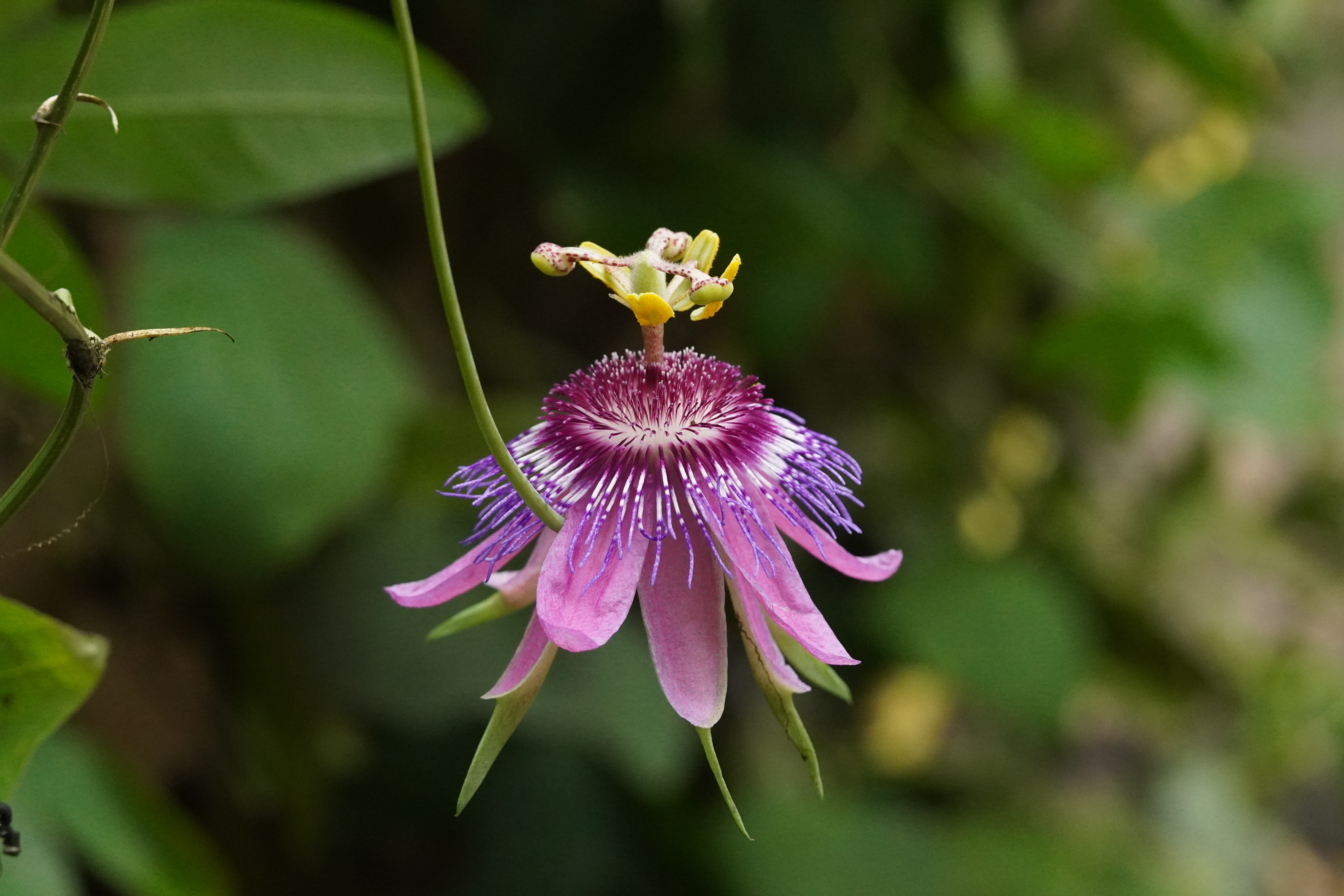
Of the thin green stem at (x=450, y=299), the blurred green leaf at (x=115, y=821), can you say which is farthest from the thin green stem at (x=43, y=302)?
the blurred green leaf at (x=115, y=821)

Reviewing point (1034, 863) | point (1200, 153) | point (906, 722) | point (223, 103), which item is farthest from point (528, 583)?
point (1200, 153)

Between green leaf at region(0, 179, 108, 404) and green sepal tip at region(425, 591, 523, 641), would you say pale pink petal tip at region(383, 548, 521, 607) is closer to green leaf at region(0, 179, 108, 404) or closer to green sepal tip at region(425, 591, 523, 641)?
green sepal tip at region(425, 591, 523, 641)

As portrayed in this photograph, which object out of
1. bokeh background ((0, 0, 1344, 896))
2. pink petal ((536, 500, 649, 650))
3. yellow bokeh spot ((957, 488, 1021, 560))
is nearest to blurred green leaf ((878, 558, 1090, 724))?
bokeh background ((0, 0, 1344, 896))

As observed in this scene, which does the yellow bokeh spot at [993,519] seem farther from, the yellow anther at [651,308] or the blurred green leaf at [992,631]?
the yellow anther at [651,308]

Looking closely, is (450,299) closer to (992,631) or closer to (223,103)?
(223,103)

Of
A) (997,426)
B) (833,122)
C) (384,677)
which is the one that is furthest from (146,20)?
(997,426)

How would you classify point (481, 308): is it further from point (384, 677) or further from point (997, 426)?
point (997, 426)
